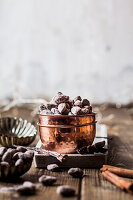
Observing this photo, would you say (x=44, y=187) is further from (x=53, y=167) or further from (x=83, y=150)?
(x=83, y=150)

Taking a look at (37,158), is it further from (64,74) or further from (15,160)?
(64,74)

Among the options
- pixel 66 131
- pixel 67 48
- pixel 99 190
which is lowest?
pixel 99 190

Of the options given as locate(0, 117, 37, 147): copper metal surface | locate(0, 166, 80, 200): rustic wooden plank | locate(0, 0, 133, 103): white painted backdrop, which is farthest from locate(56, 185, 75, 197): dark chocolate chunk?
locate(0, 0, 133, 103): white painted backdrop

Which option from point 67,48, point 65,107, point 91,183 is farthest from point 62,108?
point 67,48

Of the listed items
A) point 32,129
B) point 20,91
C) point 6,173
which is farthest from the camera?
point 20,91

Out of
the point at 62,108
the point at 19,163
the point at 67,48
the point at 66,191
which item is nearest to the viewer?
the point at 66,191

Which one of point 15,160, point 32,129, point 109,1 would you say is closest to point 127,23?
point 109,1

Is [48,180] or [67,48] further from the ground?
[67,48]
